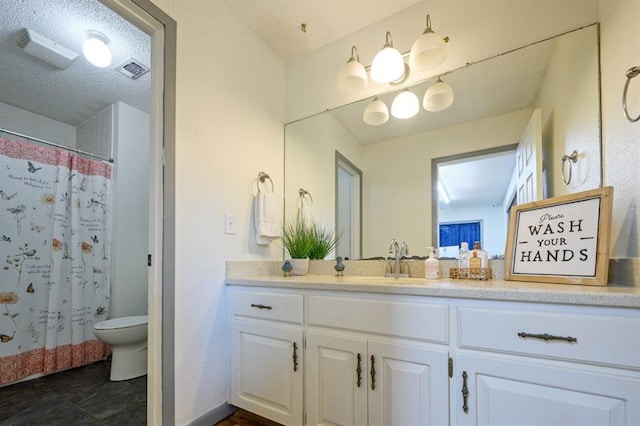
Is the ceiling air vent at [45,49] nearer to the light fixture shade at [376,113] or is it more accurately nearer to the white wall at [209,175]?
the white wall at [209,175]

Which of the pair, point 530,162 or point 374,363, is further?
point 530,162

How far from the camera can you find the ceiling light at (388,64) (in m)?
1.69

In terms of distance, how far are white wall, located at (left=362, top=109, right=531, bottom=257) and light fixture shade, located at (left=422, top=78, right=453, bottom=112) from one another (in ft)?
0.45

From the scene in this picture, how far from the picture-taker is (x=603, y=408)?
860 millimetres

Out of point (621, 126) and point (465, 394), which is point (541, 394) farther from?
point (621, 126)

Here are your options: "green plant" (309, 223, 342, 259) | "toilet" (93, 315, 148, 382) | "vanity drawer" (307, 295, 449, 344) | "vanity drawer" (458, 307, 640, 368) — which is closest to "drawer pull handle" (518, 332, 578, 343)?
"vanity drawer" (458, 307, 640, 368)

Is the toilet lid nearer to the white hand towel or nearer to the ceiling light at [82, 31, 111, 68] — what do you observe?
the white hand towel

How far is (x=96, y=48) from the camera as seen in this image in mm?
1893

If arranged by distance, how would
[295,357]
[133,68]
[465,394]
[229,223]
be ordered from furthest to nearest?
[133,68]
[229,223]
[295,357]
[465,394]

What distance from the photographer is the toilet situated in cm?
211

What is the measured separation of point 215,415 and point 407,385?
3.49 feet

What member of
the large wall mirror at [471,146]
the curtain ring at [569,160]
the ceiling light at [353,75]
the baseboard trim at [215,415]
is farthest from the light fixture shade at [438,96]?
the baseboard trim at [215,415]

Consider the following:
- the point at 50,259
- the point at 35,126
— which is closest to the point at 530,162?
the point at 50,259

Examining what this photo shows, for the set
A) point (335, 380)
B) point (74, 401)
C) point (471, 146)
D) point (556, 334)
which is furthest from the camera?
point (74, 401)
